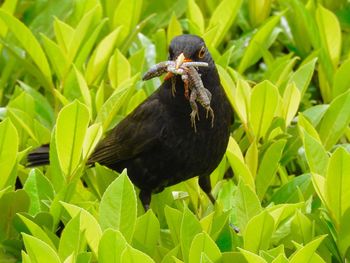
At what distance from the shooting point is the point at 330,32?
12.8 ft

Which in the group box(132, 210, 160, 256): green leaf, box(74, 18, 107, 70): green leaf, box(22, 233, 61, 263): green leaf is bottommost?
box(132, 210, 160, 256): green leaf

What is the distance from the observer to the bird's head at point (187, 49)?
11.4ft

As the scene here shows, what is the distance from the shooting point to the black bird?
3.63 metres

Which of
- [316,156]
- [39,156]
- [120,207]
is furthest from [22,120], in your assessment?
[316,156]

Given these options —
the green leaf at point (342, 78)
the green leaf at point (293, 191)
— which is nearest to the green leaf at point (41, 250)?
the green leaf at point (293, 191)

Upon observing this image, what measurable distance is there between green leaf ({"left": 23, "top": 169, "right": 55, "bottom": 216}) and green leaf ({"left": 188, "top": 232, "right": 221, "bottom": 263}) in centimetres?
72

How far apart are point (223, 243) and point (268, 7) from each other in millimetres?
1942

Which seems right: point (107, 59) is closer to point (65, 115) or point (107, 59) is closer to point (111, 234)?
point (65, 115)

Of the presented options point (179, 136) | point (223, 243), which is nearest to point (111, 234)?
point (223, 243)

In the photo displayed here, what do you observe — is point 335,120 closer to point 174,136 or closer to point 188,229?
point 174,136

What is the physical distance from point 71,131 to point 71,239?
47cm

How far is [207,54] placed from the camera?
3.62 m

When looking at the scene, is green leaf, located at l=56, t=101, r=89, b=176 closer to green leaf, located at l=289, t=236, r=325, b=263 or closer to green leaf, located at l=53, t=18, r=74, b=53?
green leaf, located at l=289, t=236, r=325, b=263

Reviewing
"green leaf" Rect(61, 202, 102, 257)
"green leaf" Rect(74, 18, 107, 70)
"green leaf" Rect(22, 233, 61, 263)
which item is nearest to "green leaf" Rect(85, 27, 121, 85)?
"green leaf" Rect(74, 18, 107, 70)
